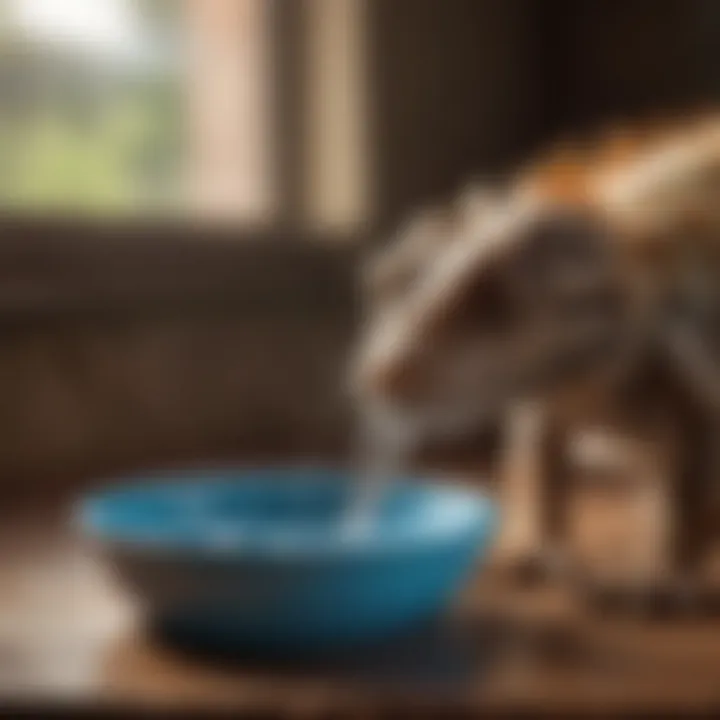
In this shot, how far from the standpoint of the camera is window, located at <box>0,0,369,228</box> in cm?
129

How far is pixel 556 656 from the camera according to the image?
28.8 inches

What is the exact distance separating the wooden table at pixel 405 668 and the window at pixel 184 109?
550 mm

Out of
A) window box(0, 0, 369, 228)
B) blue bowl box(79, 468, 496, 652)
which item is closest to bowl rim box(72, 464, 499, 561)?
blue bowl box(79, 468, 496, 652)

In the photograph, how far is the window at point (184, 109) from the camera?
4.22 ft

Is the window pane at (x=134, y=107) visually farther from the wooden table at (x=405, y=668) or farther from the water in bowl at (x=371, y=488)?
the wooden table at (x=405, y=668)

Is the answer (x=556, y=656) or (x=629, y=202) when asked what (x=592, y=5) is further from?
(x=556, y=656)

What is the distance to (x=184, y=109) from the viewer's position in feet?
4.82

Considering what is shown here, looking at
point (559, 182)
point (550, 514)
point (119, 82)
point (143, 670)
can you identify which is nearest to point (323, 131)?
point (119, 82)

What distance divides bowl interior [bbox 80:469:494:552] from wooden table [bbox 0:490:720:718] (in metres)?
0.05

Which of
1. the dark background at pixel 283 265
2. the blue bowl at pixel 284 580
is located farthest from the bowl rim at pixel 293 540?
the dark background at pixel 283 265

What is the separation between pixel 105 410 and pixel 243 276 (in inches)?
8.0

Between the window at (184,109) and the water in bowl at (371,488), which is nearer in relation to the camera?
the water in bowl at (371,488)

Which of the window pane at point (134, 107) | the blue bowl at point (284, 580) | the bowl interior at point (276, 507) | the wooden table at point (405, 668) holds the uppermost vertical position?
the window pane at point (134, 107)

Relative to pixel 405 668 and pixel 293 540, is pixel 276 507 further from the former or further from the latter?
pixel 405 668
